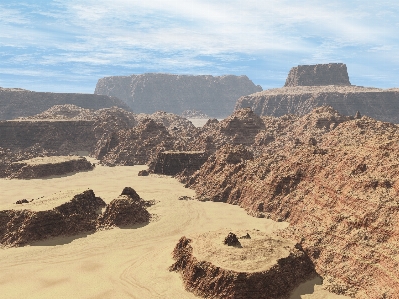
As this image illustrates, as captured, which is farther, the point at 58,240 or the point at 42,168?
the point at 42,168

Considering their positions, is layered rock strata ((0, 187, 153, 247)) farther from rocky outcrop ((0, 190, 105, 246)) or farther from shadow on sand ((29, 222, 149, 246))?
shadow on sand ((29, 222, 149, 246))

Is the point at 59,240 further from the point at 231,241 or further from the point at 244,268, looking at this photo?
the point at 244,268

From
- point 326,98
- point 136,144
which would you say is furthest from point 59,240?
point 326,98

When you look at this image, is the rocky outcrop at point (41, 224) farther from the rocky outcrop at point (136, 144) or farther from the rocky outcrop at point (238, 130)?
the rocky outcrop at point (238, 130)

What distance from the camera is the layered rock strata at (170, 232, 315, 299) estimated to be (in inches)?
617

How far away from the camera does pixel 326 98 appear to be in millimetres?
157000

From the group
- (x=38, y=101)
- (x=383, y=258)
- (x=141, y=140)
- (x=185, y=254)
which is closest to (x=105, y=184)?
(x=141, y=140)

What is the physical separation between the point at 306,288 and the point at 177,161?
38741mm

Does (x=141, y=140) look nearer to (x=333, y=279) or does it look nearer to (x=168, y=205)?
(x=168, y=205)

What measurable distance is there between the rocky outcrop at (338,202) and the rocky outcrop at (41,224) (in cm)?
1389

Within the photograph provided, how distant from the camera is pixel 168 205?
1368 inches

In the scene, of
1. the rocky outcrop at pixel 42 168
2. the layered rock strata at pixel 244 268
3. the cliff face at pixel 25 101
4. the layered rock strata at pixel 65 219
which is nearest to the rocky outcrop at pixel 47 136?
the rocky outcrop at pixel 42 168

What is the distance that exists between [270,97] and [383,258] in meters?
171

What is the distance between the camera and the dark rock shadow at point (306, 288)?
16.5m
